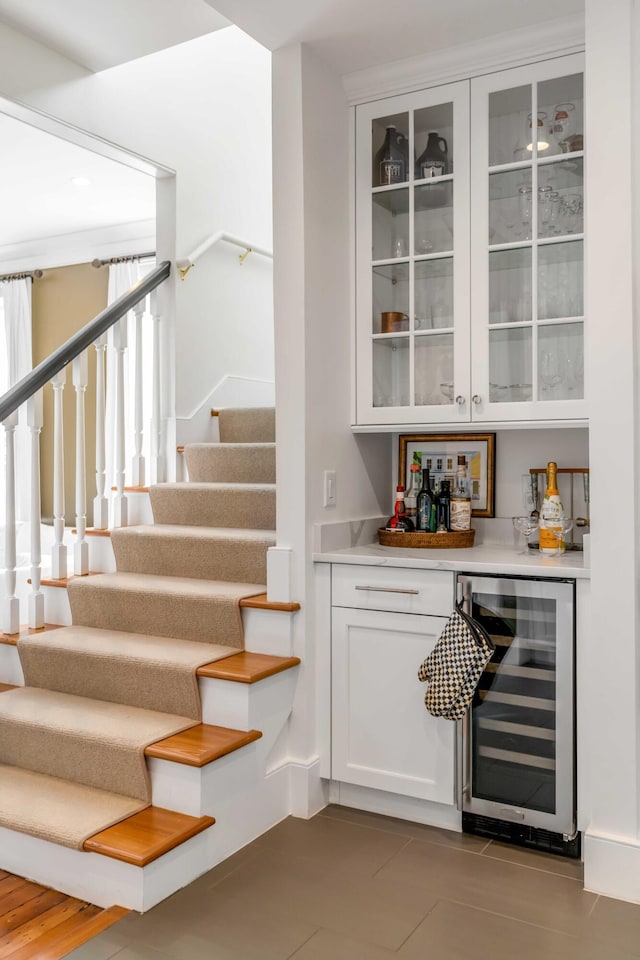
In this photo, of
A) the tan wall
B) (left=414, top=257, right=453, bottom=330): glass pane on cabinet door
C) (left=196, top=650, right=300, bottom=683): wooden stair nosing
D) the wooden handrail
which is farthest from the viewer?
the tan wall

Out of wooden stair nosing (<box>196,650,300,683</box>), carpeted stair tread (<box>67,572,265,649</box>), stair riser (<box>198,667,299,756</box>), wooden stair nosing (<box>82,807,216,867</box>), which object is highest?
carpeted stair tread (<box>67,572,265,649</box>)

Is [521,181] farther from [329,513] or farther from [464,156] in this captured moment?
[329,513]

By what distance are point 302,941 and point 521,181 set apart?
90.2 inches

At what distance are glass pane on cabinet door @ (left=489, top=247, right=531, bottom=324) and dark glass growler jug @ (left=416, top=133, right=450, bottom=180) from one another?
1.18 feet

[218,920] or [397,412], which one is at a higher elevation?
[397,412]

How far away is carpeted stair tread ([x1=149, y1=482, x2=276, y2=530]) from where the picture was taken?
3.30 metres

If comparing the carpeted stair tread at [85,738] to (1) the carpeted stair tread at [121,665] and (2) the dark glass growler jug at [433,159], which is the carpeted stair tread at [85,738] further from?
(2) the dark glass growler jug at [433,159]

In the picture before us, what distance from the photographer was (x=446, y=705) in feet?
7.75

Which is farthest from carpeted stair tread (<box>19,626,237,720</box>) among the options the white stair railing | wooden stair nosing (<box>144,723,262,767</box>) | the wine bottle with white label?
the wine bottle with white label

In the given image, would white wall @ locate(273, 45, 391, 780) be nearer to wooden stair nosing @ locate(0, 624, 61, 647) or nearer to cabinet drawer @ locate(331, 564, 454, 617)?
cabinet drawer @ locate(331, 564, 454, 617)

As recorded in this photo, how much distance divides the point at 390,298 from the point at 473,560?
1006 millimetres

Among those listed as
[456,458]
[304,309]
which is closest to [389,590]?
[456,458]

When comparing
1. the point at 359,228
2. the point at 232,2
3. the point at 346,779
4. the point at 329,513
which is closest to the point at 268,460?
the point at 329,513

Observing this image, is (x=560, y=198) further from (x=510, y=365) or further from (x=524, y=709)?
(x=524, y=709)
